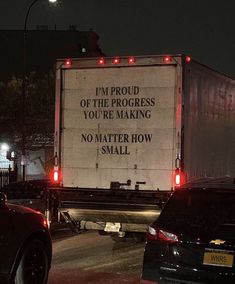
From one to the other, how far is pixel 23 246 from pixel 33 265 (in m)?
0.42

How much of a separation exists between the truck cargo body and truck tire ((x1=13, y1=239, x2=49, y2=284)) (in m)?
2.72

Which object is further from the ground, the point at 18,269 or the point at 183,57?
the point at 183,57

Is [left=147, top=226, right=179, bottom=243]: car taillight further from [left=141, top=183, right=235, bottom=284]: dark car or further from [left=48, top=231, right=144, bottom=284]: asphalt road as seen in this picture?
[left=48, top=231, right=144, bottom=284]: asphalt road

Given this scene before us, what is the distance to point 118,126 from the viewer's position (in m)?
11.0

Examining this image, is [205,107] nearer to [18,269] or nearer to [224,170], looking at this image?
[224,170]

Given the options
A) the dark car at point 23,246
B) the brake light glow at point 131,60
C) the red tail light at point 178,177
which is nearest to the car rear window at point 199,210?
the dark car at point 23,246

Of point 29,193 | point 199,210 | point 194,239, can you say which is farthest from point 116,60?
point 29,193

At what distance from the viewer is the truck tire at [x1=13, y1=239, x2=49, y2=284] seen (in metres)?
7.52

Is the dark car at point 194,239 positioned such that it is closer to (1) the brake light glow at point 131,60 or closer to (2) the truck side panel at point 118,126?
(2) the truck side panel at point 118,126

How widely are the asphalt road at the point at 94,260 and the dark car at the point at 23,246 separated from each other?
37.9 inches

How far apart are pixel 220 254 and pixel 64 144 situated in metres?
5.64

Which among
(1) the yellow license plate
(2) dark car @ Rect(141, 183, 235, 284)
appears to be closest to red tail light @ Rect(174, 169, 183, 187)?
(2) dark car @ Rect(141, 183, 235, 284)

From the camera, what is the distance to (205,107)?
11.2m

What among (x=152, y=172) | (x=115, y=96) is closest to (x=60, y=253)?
(x=152, y=172)
